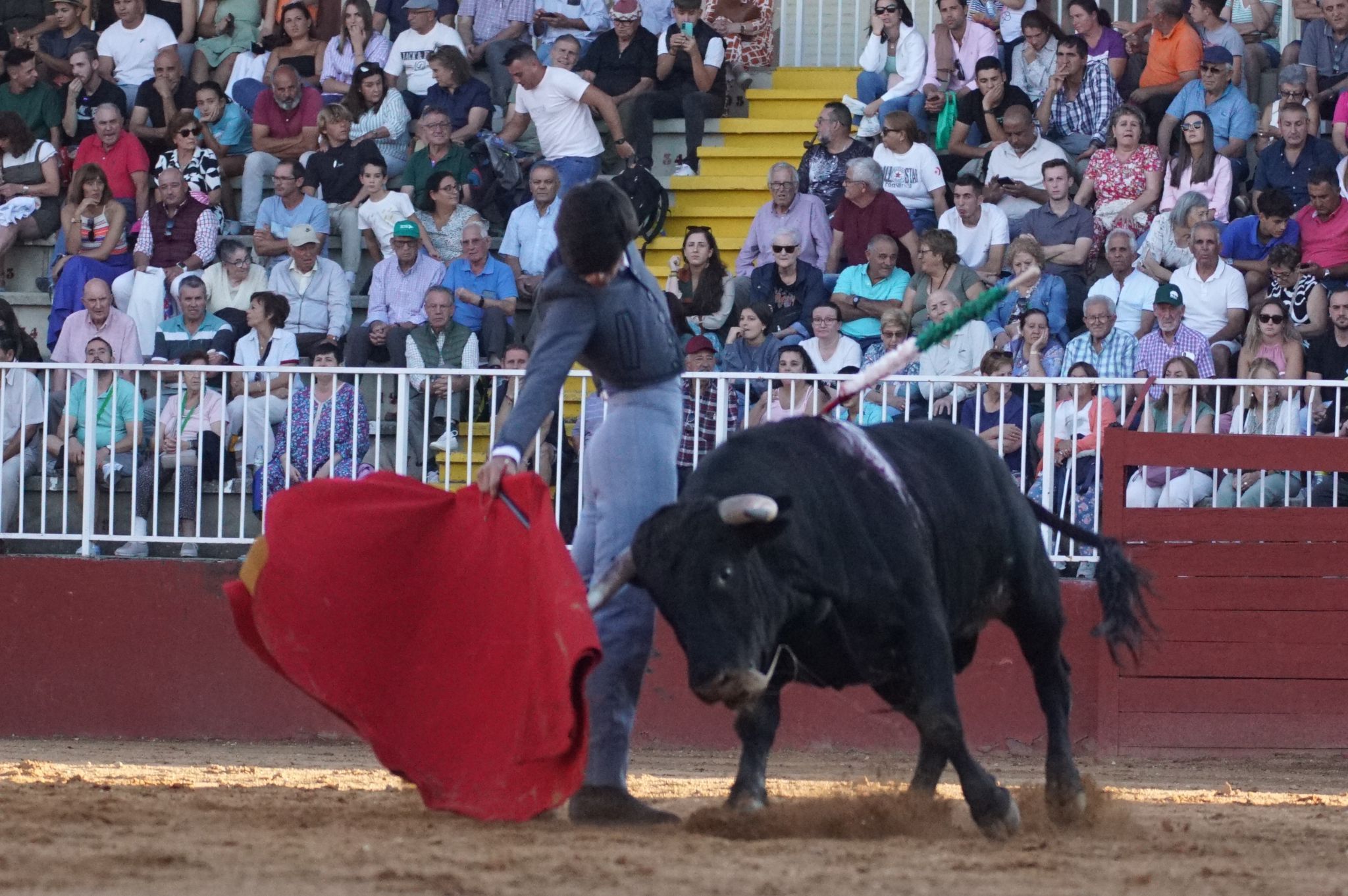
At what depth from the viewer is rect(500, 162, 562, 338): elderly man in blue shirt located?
11.9m

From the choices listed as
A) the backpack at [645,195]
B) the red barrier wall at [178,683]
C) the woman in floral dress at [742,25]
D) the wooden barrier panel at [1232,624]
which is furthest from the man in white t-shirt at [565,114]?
the wooden barrier panel at [1232,624]

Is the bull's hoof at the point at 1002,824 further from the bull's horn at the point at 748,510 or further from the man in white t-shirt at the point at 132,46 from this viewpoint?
the man in white t-shirt at the point at 132,46

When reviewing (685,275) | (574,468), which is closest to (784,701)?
(574,468)

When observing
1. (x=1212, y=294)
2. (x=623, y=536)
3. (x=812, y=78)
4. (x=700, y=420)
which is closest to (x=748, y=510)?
(x=623, y=536)

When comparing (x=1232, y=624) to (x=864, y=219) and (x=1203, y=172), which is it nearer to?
(x=1203, y=172)

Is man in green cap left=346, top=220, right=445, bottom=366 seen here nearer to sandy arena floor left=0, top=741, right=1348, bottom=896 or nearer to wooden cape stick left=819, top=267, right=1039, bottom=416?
sandy arena floor left=0, top=741, right=1348, bottom=896

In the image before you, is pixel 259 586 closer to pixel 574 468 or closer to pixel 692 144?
pixel 574 468

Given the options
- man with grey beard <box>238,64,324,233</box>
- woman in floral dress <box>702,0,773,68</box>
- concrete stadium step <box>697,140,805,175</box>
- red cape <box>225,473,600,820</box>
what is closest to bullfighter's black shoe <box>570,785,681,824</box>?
red cape <box>225,473,600,820</box>

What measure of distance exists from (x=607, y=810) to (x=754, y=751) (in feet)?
1.83

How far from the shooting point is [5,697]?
936 cm

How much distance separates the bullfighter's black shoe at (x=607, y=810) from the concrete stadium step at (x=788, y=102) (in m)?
8.72

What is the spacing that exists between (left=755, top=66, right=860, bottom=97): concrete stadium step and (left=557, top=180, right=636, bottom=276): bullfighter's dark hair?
344 inches

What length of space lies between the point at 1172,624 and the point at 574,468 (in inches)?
115

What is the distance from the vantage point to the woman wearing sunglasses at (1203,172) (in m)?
11.1
